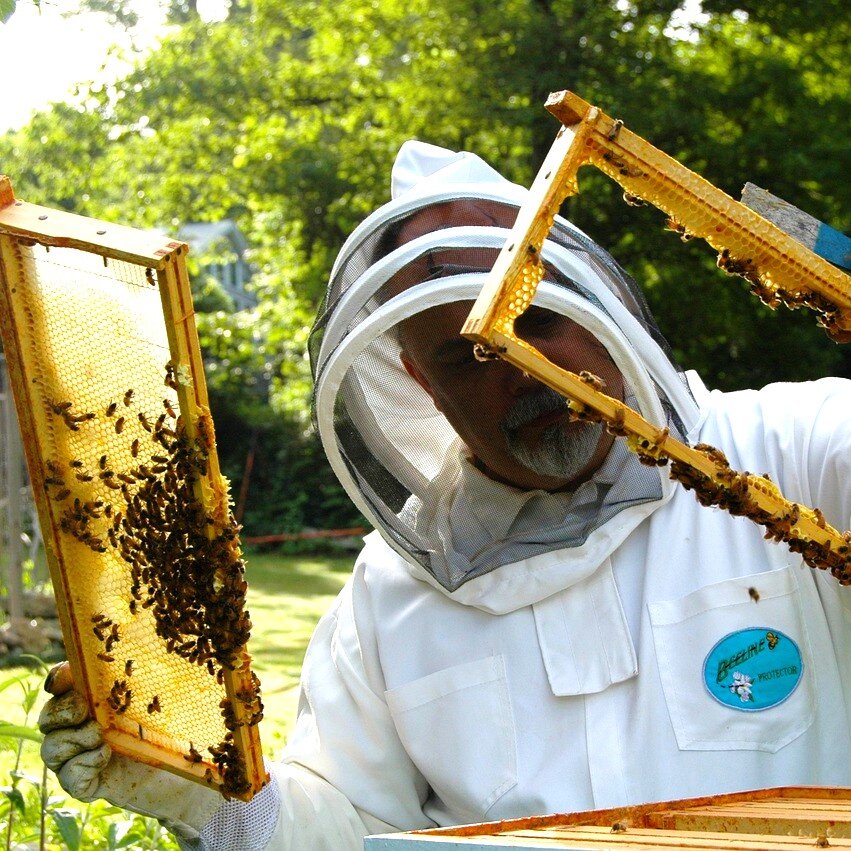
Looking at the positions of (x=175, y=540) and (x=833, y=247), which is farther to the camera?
(x=175, y=540)

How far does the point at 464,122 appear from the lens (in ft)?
44.7

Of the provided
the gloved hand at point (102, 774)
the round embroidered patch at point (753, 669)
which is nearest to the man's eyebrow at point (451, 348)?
the round embroidered patch at point (753, 669)

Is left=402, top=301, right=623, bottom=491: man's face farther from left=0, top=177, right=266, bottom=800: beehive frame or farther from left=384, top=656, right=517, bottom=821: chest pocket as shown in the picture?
left=0, top=177, right=266, bottom=800: beehive frame

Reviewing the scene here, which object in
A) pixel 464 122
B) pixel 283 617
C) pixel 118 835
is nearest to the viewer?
pixel 118 835

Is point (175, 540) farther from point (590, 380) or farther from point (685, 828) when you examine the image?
point (685, 828)

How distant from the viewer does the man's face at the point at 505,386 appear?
259 cm

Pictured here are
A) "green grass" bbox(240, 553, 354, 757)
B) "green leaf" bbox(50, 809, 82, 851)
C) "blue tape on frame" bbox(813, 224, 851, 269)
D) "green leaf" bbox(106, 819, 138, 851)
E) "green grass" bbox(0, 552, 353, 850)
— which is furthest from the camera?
"green grass" bbox(240, 553, 354, 757)

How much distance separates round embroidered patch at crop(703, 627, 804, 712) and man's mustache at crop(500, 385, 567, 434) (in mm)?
624

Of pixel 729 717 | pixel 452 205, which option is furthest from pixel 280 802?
pixel 452 205

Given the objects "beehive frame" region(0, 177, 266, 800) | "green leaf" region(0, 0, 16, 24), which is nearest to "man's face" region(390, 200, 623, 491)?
"beehive frame" region(0, 177, 266, 800)

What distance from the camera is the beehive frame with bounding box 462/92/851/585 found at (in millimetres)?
1697

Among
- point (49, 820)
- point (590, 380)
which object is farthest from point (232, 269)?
point (590, 380)

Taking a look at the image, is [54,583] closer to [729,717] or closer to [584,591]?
[584,591]

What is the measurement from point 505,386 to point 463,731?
2.59ft
